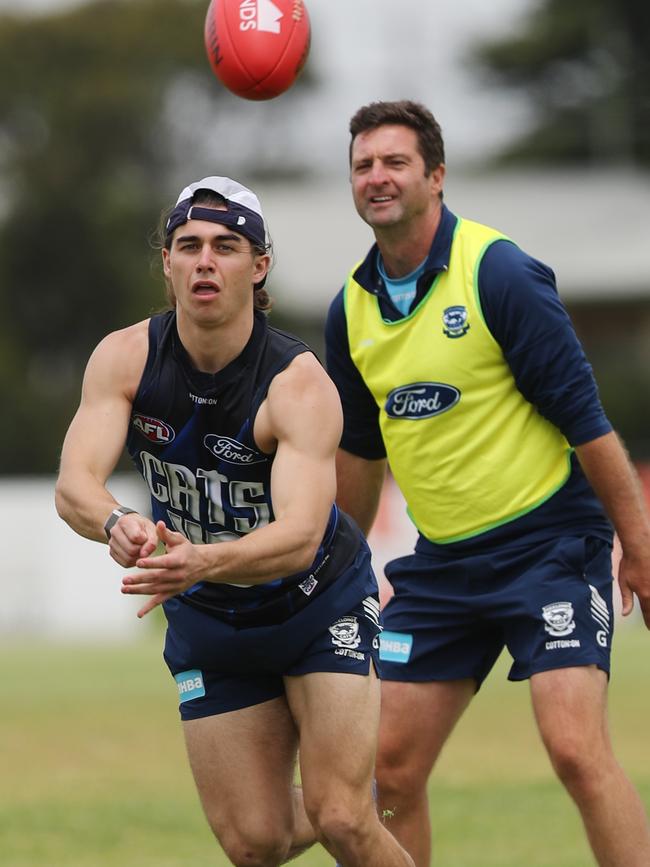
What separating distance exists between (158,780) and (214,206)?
18.3ft

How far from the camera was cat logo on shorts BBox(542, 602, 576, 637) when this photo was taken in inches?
243

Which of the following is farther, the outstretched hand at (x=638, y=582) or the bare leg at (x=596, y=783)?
the outstretched hand at (x=638, y=582)

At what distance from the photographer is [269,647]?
599cm

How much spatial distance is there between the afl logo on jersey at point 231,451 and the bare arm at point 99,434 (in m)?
0.28

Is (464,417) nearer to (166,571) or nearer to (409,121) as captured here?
(409,121)

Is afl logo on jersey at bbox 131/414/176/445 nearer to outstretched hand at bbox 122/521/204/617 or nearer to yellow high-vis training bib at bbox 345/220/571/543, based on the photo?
outstretched hand at bbox 122/521/204/617

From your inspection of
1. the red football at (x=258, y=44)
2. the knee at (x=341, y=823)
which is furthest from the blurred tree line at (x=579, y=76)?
the knee at (x=341, y=823)

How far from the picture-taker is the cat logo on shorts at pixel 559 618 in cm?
618

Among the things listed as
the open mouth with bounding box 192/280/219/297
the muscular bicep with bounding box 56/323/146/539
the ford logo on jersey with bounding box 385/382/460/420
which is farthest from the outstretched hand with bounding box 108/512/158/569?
the ford logo on jersey with bounding box 385/382/460/420

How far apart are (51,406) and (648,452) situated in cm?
1031

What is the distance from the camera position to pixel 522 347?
619cm

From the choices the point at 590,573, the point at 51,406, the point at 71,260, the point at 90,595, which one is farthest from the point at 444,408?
the point at 71,260

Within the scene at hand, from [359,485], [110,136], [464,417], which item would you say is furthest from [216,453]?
[110,136]

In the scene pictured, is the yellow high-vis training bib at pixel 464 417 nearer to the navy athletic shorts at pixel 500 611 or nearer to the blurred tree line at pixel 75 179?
the navy athletic shorts at pixel 500 611
